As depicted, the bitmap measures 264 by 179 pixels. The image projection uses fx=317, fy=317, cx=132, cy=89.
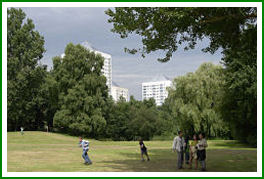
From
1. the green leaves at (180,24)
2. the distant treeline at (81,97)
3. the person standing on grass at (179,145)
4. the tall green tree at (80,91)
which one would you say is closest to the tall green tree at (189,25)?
the green leaves at (180,24)

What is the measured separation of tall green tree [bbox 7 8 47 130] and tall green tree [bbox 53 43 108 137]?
12.5 ft

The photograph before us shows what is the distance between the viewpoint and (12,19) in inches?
2156

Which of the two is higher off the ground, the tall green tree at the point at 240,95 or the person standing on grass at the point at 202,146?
the tall green tree at the point at 240,95

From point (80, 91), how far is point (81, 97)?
1084 millimetres

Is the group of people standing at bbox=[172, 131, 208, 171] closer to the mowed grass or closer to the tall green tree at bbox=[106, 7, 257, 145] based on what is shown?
the mowed grass

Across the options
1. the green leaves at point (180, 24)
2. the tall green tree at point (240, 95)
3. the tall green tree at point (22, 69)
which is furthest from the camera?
the tall green tree at point (22, 69)

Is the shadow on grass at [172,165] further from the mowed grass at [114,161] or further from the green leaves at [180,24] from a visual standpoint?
the green leaves at [180,24]

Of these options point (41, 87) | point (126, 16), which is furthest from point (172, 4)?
point (41, 87)

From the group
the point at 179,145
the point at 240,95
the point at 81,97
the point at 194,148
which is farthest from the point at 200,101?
the point at 179,145

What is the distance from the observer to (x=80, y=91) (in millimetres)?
52938

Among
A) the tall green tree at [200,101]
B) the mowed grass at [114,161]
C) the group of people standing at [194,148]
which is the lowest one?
the mowed grass at [114,161]

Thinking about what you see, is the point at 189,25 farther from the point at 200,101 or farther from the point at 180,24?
the point at 200,101

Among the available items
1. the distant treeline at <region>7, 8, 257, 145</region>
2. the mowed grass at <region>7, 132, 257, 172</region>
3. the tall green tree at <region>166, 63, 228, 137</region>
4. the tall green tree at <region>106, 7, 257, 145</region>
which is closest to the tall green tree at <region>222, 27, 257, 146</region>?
the distant treeline at <region>7, 8, 257, 145</region>

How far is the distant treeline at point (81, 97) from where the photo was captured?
138 feet
